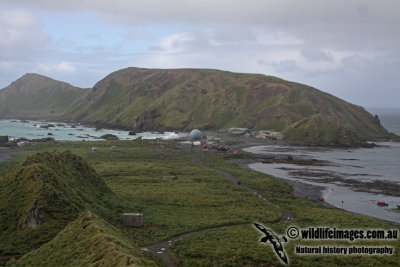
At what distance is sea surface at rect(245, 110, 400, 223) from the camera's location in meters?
63.3

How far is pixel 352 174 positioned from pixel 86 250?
79.2 metres

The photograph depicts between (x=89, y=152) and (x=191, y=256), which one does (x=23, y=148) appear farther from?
(x=191, y=256)

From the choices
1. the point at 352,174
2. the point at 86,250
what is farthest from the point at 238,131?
the point at 86,250

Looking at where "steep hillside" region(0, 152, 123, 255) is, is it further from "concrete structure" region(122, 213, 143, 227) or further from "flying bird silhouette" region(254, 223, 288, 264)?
"flying bird silhouette" region(254, 223, 288, 264)

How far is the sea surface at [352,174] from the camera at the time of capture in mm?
63312

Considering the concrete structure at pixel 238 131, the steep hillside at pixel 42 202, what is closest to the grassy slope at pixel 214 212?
the steep hillside at pixel 42 202

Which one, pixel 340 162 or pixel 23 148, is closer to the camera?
pixel 340 162

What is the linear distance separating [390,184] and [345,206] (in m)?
25.1

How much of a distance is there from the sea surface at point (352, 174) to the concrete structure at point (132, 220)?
3631 cm

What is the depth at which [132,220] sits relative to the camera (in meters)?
42.0

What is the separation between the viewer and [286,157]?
11519 centimetres

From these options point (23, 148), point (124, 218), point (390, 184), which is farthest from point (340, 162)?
point (23, 148)

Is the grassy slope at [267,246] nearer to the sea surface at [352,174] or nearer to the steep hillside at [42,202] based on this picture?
the sea surface at [352,174]

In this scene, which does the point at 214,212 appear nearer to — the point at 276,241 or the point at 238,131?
the point at 276,241
